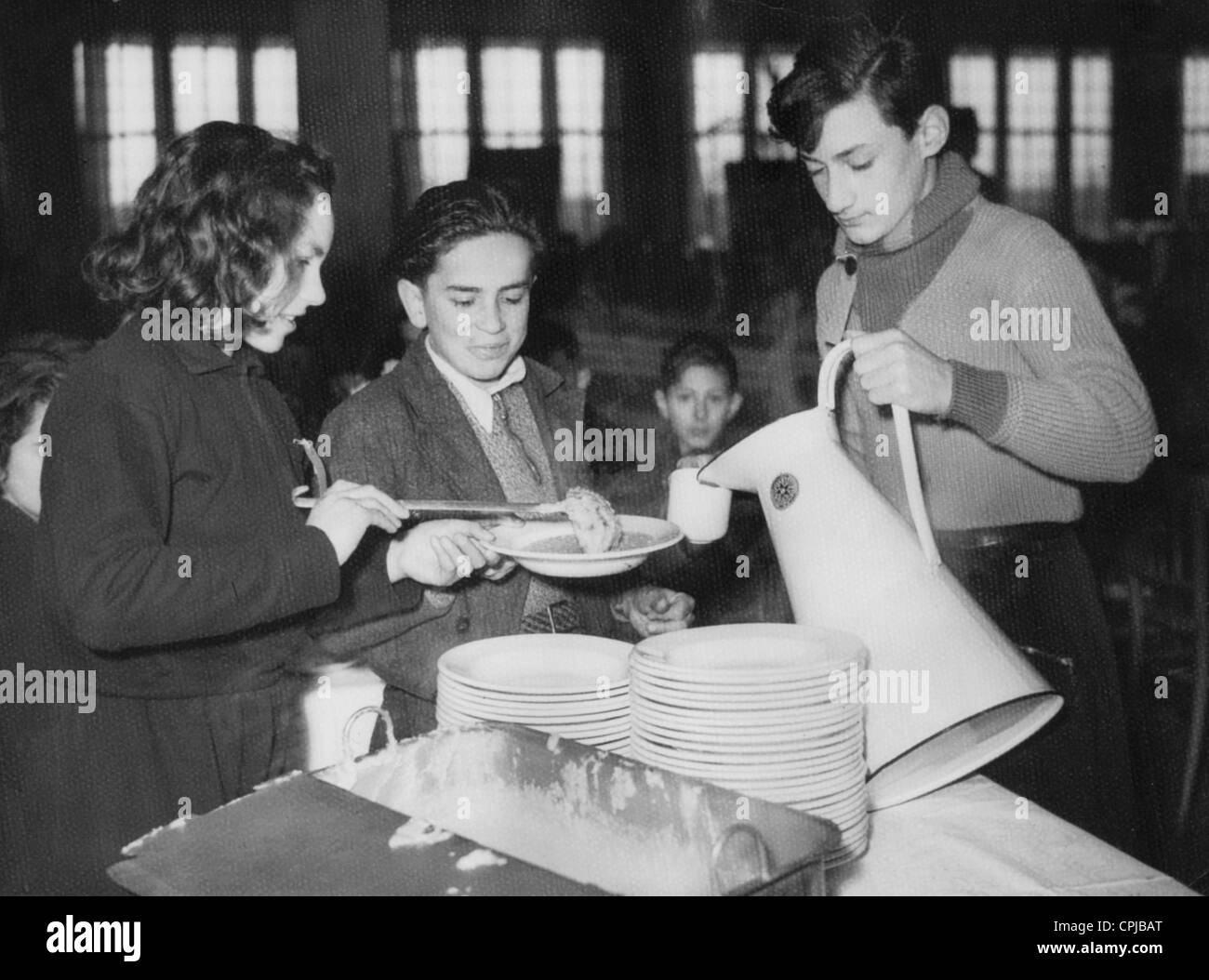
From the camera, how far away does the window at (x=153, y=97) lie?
138 centimetres

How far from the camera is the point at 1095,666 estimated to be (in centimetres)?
136

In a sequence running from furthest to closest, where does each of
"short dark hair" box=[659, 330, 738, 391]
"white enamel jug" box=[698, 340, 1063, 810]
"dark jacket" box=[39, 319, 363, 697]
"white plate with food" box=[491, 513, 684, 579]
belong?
"short dark hair" box=[659, 330, 738, 391]
"white plate with food" box=[491, 513, 684, 579]
"dark jacket" box=[39, 319, 363, 697]
"white enamel jug" box=[698, 340, 1063, 810]

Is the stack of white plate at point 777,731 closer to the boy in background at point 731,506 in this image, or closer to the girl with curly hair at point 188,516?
the girl with curly hair at point 188,516

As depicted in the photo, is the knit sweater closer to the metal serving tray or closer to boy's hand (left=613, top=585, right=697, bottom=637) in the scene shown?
boy's hand (left=613, top=585, right=697, bottom=637)

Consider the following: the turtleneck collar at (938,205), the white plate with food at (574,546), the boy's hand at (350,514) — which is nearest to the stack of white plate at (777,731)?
the white plate with food at (574,546)

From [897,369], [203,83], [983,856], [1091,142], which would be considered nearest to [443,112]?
[203,83]

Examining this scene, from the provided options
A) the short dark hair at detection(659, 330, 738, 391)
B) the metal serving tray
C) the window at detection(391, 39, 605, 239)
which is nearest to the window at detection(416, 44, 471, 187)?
the window at detection(391, 39, 605, 239)

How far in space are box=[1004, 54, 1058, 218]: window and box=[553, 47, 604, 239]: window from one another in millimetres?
534

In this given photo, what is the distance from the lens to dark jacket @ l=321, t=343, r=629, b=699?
135 centimetres

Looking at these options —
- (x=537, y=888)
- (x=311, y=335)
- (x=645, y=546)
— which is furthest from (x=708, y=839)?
(x=311, y=335)

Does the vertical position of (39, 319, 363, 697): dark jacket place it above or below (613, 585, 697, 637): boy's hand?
above
